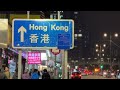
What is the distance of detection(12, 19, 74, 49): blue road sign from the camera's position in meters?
13.0

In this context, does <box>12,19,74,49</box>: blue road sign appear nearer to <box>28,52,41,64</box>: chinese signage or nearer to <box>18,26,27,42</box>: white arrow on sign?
<box>18,26,27,42</box>: white arrow on sign

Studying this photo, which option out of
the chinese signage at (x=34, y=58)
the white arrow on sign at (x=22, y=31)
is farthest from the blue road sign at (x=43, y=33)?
the chinese signage at (x=34, y=58)

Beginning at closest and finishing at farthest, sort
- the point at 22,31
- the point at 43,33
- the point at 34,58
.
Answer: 1. the point at 22,31
2. the point at 43,33
3. the point at 34,58

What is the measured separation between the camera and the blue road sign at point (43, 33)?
12961mm

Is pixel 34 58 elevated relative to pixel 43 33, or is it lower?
lower

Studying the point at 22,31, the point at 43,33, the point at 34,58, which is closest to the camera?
the point at 22,31

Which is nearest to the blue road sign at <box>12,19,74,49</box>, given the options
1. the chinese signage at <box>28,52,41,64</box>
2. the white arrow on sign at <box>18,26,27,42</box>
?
the white arrow on sign at <box>18,26,27,42</box>

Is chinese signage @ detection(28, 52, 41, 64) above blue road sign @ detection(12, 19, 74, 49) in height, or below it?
below

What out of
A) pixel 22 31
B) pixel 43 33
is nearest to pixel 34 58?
pixel 43 33

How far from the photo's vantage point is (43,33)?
1338 centimetres

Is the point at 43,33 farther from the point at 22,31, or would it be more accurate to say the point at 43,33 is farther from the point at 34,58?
the point at 34,58
